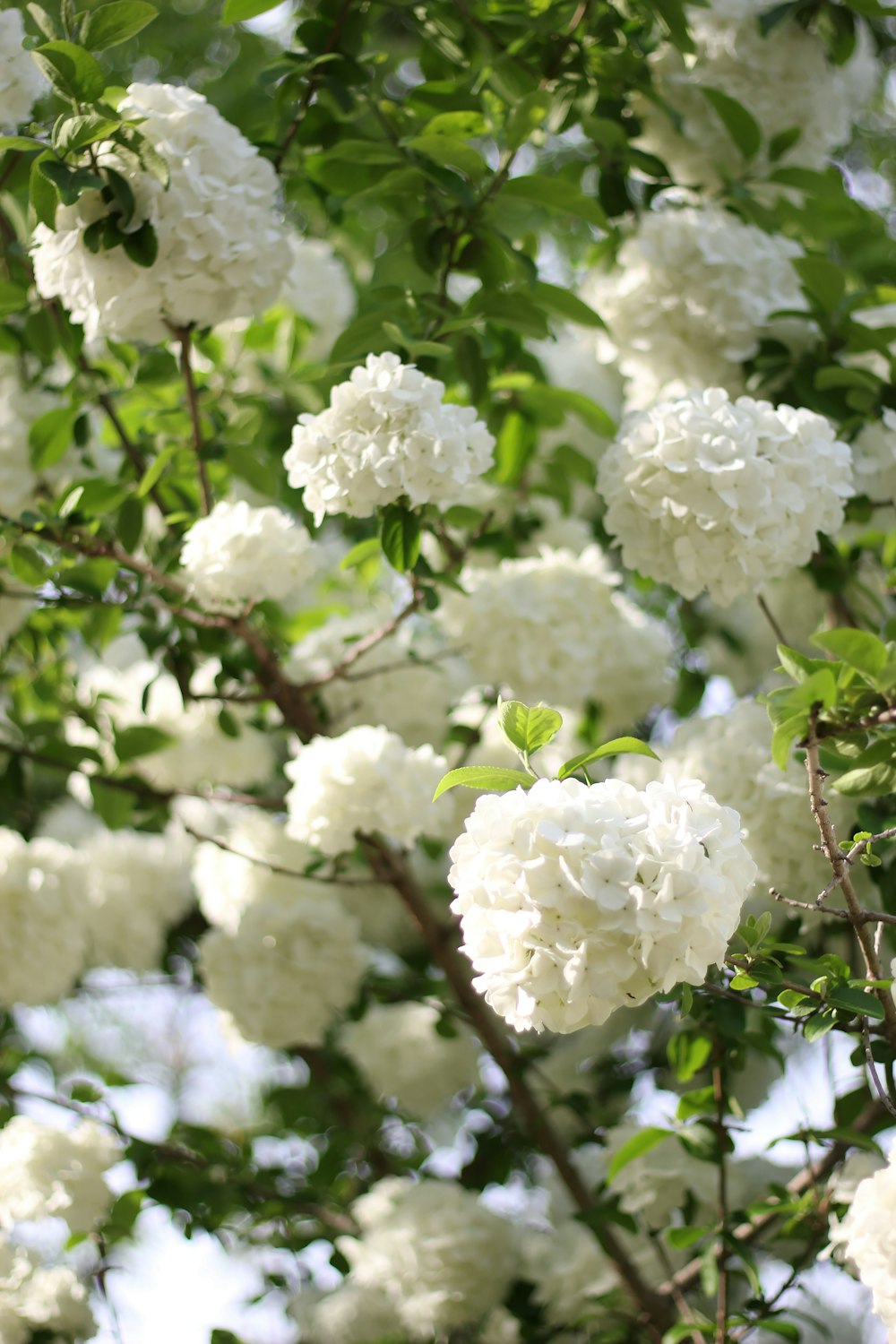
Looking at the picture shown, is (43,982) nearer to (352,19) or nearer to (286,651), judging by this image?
(286,651)

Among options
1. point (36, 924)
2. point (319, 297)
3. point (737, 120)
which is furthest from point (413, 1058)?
point (737, 120)

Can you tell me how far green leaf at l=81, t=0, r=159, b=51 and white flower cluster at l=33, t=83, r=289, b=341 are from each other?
0.05m

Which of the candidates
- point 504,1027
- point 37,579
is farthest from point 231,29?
point 504,1027

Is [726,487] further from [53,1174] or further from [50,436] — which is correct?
[53,1174]

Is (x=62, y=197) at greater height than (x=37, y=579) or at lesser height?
greater

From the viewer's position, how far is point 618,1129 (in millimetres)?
1779

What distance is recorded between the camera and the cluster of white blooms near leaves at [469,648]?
1.08 meters

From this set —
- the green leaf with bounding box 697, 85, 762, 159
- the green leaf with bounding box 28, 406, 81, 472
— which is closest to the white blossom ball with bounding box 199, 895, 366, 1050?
the green leaf with bounding box 28, 406, 81, 472

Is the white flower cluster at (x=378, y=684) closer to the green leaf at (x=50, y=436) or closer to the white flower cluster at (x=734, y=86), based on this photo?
the green leaf at (x=50, y=436)

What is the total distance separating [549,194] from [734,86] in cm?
62

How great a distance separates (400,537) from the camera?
127cm

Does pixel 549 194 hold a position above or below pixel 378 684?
above

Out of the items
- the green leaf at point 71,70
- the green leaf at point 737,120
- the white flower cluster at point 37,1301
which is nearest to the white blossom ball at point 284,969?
the white flower cluster at point 37,1301

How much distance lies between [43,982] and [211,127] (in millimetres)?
1350
